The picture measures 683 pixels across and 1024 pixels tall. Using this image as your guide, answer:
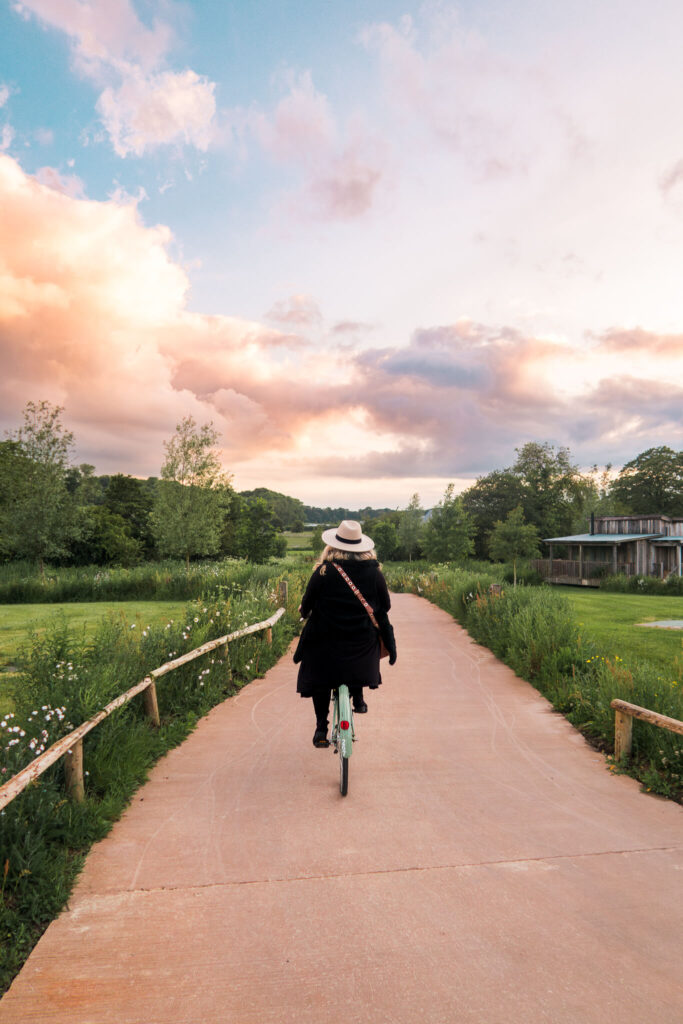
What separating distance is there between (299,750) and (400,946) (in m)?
3.07

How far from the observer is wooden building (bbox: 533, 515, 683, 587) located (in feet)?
124

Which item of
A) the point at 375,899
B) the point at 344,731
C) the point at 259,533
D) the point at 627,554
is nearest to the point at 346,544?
the point at 344,731

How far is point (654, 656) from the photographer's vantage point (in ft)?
33.0

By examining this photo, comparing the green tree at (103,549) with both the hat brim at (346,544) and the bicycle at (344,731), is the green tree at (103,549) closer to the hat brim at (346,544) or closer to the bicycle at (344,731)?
the hat brim at (346,544)

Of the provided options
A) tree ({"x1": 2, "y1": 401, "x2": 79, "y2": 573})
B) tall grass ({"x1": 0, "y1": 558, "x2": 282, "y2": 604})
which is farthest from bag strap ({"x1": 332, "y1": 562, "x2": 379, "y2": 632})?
tree ({"x1": 2, "y1": 401, "x2": 79, "y2": 573})

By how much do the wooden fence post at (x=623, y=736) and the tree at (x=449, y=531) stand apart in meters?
28.2

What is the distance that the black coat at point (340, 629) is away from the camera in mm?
4816

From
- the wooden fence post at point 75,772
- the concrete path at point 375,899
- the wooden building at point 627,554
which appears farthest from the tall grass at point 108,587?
the wooden building at point 627,554

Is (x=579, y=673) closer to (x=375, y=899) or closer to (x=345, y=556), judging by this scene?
(x=345, y=556)

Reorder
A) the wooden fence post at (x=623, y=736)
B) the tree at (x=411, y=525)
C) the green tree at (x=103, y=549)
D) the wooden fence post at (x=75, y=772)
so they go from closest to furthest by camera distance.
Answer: the wooden fence post at (x=75, y=772) → the wooden fence post at (x=623, y=736) → the green tree at (x=103, y=549) → the tree at (x=411, y=525)

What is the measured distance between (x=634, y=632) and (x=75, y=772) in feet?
41.1

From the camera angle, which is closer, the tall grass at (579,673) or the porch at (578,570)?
the tall grass at (579,673)

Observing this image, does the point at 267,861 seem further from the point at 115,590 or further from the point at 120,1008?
the point at 115,590

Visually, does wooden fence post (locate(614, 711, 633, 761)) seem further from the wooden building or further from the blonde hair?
the wooden building
